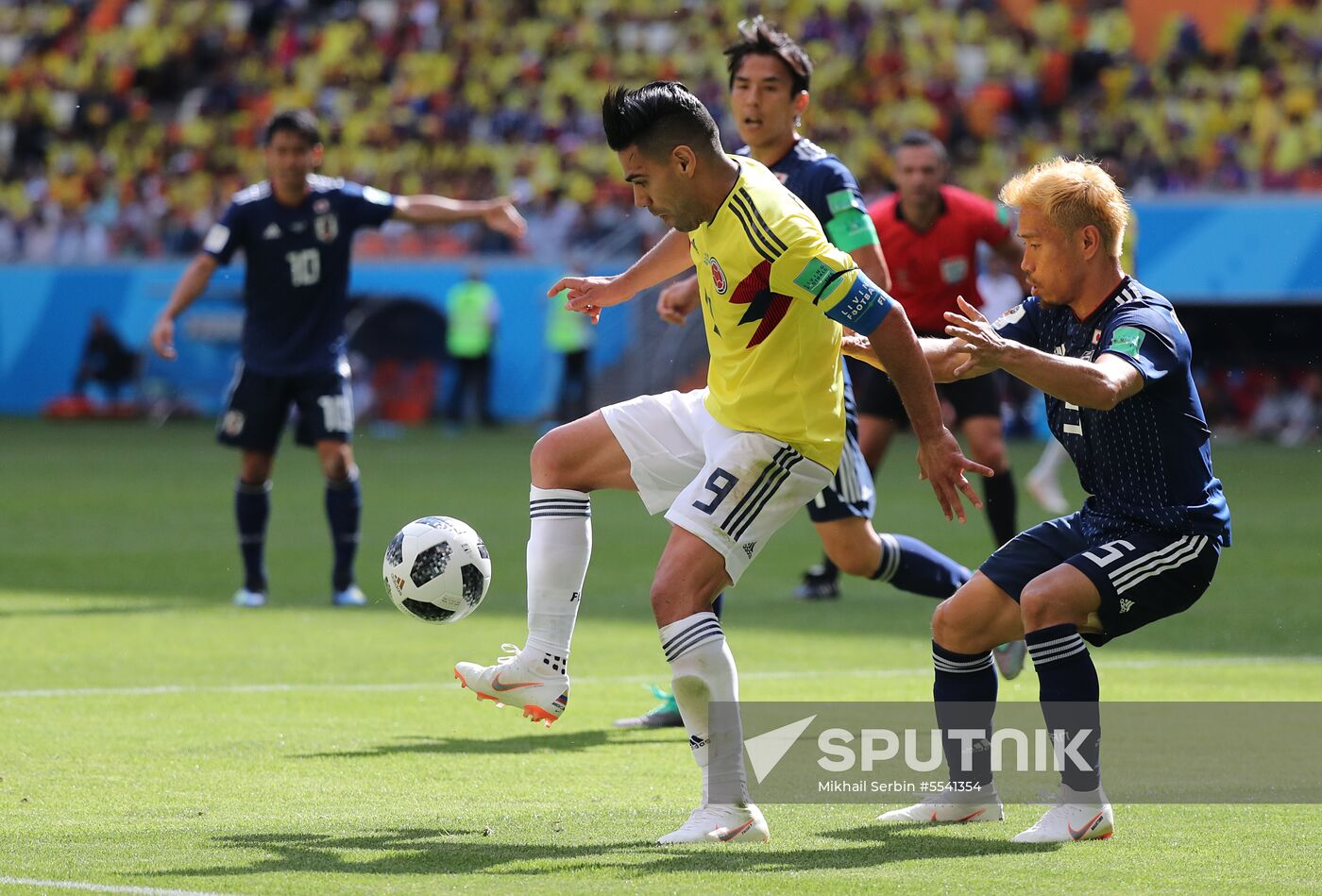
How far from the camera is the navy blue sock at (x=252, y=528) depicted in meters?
10.1

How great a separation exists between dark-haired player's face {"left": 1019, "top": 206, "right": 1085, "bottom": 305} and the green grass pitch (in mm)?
1420

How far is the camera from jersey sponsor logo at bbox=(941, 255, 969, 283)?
9.84 meters

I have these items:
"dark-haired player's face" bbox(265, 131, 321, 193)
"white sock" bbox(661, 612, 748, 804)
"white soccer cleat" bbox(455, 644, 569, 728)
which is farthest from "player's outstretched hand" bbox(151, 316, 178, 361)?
"white sock" bbox(661, 612, 748, 804)

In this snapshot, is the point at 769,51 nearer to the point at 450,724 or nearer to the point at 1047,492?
the point at 450,724

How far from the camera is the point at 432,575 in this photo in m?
5.76

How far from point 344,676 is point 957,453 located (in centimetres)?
383

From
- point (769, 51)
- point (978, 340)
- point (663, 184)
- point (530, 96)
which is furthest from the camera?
point (530, 96)

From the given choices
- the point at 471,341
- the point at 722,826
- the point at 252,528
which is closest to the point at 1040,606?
the point at 722,826

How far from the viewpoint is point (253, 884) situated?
159 inches

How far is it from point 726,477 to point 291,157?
18.8 ft

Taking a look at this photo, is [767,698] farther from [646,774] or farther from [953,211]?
[953,211]

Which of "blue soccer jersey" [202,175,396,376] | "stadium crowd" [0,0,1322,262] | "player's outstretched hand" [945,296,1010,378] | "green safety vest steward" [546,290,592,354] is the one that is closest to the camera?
"player's outstretched hand" [945,296,1010,378]

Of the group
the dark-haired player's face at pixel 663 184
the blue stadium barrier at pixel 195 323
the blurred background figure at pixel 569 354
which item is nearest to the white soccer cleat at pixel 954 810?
the dark-haired player's face at pixel 663 184

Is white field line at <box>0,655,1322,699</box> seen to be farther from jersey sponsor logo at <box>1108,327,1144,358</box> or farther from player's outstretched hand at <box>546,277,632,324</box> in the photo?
jersey sponsor logo at <box>1108,327,1144,358</box>
